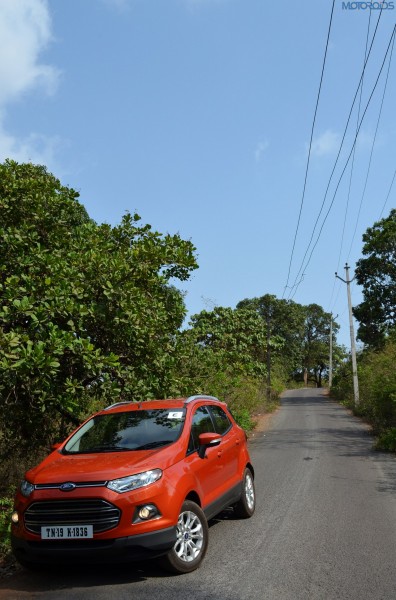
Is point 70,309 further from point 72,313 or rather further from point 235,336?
point 235,336

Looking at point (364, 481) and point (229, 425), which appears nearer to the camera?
point (229, 425)

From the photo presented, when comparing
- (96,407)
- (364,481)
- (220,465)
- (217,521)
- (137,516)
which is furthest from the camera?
(96,407)

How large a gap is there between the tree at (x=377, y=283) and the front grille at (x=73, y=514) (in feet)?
111

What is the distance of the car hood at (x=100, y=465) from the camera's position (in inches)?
191

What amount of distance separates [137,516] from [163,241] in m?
6.60

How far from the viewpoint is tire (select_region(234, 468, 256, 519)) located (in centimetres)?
712

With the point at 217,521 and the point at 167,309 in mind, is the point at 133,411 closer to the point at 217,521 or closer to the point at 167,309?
the point at 217,521

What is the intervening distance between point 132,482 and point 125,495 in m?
0.14

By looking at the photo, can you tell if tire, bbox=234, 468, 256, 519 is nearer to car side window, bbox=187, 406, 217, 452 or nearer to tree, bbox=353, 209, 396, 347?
car side window, bbox=187, 406, 217, 452

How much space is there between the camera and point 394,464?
11.7 metres

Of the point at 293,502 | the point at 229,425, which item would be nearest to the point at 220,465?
the point at 229,425

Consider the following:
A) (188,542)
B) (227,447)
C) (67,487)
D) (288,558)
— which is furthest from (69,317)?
(288,558)

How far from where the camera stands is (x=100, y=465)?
5.07 metres

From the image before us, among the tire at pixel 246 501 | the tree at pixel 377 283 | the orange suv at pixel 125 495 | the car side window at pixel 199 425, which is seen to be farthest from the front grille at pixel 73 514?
the tree at pixel 377 283
